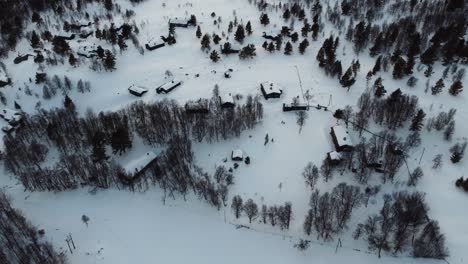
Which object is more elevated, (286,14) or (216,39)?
(286,14)

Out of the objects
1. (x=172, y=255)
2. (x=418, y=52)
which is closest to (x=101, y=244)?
(x=172, y=255)

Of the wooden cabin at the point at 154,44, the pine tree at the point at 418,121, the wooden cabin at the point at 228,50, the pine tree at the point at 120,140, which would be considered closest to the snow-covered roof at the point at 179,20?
the wooden cabin at the point at 154,44

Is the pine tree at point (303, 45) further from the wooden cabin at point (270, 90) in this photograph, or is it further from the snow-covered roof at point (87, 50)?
the snow-covered roof at point (87, 50)

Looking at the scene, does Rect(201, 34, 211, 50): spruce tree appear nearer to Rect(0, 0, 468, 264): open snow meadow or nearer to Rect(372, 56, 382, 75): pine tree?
Rect(0, 0, 468, 264): open snow meadow

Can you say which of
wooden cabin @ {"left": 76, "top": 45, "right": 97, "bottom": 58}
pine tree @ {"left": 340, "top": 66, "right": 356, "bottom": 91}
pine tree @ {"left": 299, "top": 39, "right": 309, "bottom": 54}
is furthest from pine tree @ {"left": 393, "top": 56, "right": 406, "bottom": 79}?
wooden cabin @ {"left": 76, "top": 45, "right": 97, "bottom": 58}

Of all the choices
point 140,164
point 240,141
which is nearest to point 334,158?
point 240,141

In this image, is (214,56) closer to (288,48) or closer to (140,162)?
(288,48)

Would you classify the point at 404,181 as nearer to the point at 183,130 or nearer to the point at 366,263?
the point at 366,263
